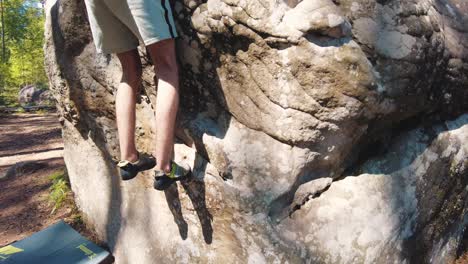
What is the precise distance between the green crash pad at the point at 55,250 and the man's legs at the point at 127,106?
1432 mm

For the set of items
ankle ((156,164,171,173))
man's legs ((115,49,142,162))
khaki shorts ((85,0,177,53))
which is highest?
khaki shorts ((85,0,177,53))

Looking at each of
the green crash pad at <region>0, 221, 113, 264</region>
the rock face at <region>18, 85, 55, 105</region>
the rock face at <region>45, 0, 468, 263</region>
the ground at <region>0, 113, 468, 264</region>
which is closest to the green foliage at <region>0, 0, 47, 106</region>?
the rock face at <region>18, 85, 55, 105</region>

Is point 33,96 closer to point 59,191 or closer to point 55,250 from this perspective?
point 59,191

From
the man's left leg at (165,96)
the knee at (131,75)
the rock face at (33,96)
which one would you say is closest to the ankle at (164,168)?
the man's left leg at (165,96)

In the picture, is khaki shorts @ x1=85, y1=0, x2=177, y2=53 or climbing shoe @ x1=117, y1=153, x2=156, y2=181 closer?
khaki shorts @ x1=85, y1=0, x2=177, y2=53

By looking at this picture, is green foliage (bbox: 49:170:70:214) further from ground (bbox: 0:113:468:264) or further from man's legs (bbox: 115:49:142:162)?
man's legs (bbox: 115:49:142:162)

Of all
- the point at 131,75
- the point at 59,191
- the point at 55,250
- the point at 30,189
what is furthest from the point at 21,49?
the point at 131,75

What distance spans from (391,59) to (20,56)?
2110 cm

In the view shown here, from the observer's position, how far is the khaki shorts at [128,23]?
2.35 metres

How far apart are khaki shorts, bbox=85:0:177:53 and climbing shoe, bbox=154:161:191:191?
87 cm

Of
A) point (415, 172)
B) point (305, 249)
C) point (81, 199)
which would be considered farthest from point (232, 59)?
point (81, 199)

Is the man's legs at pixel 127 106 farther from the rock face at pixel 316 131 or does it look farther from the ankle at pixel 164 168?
the ankle at pixel 164 168

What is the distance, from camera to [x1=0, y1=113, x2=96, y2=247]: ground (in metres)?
4.44

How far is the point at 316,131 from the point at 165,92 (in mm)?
1027
